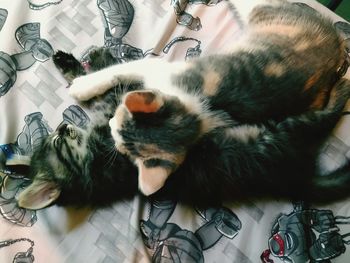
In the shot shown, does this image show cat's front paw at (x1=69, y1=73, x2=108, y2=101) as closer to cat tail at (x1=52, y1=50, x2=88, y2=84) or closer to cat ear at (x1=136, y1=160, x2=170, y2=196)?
cat tail at (x1=52, y1=50, x2=88, y2=84)

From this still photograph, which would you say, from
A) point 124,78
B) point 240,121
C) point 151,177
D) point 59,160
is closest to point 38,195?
point 59,160

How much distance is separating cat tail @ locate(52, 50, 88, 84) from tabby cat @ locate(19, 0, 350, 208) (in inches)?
1.9

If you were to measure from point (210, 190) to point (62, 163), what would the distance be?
405mm

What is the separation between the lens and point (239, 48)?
1121 mm

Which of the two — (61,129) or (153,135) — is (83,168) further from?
(153,135)

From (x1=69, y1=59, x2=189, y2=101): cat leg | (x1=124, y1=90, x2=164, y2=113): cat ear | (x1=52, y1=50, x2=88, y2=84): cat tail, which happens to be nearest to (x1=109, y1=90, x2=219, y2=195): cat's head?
(x1=124, y1=90, x2=164, y2=113): cat ear

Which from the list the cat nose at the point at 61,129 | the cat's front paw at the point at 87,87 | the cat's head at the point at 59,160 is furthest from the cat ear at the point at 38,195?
the cat's front paw at the point at 87,87

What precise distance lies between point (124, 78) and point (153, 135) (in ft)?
0.83

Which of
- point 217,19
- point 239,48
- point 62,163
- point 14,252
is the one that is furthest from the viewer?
point 217,19

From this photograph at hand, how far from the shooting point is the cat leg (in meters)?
1.05

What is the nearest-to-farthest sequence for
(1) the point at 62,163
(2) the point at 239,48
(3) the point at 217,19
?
(1) the point at 62,163
(2) the point at 239,48
(3) the point at 217,19

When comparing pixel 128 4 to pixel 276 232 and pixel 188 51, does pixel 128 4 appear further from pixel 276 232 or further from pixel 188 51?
pixel 276 232

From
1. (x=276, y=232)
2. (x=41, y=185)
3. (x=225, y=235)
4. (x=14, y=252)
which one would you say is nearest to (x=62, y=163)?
(x=41, y=185)

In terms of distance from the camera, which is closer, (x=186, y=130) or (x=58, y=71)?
(x=186, y=130)
